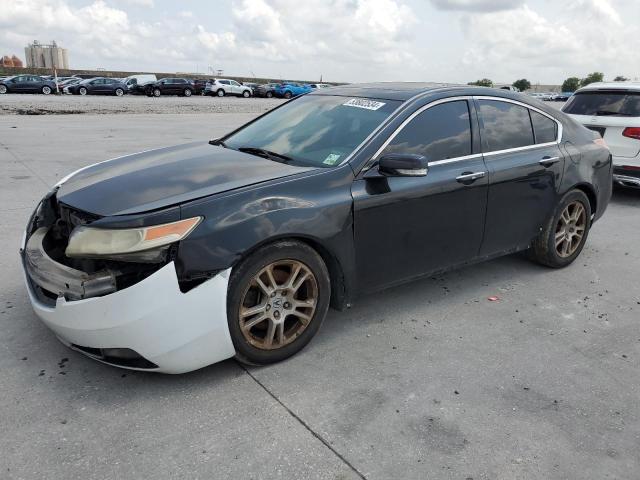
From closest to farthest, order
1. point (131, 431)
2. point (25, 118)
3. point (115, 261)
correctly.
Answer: point (131, 431) → point (115, 261) → point (25, 118)

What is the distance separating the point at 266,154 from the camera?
3.92 metres

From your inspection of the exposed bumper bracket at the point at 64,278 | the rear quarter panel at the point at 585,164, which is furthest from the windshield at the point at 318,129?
the rear quarter panel at the point at 585,164

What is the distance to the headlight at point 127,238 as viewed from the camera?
281 centimetres

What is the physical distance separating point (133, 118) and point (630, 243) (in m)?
17.8

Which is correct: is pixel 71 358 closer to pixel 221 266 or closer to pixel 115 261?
pixel 115 261

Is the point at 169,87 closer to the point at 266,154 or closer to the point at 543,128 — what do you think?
the point at 543,128

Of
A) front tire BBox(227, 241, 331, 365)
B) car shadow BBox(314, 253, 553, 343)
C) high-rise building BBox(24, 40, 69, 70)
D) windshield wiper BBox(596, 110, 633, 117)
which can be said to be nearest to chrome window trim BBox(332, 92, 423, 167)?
front tire BBox(227, 241, 331, 365)

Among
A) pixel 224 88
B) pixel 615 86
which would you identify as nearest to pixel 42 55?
pixel 224 88

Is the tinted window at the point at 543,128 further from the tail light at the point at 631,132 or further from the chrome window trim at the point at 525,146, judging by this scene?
the tail light at the point at 631,132

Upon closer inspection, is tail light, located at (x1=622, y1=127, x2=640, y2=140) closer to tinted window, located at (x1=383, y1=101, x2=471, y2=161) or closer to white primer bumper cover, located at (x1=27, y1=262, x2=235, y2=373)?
tinted window, located at (x1=383, y1=101, x2=471, y2=161)

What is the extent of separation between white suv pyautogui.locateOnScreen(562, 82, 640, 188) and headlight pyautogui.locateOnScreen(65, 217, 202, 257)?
22.7 ft

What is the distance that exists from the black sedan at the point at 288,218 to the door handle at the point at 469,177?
0.01 meters

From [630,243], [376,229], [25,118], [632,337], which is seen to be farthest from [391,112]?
[25,118]

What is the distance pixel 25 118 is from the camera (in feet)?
59.6
